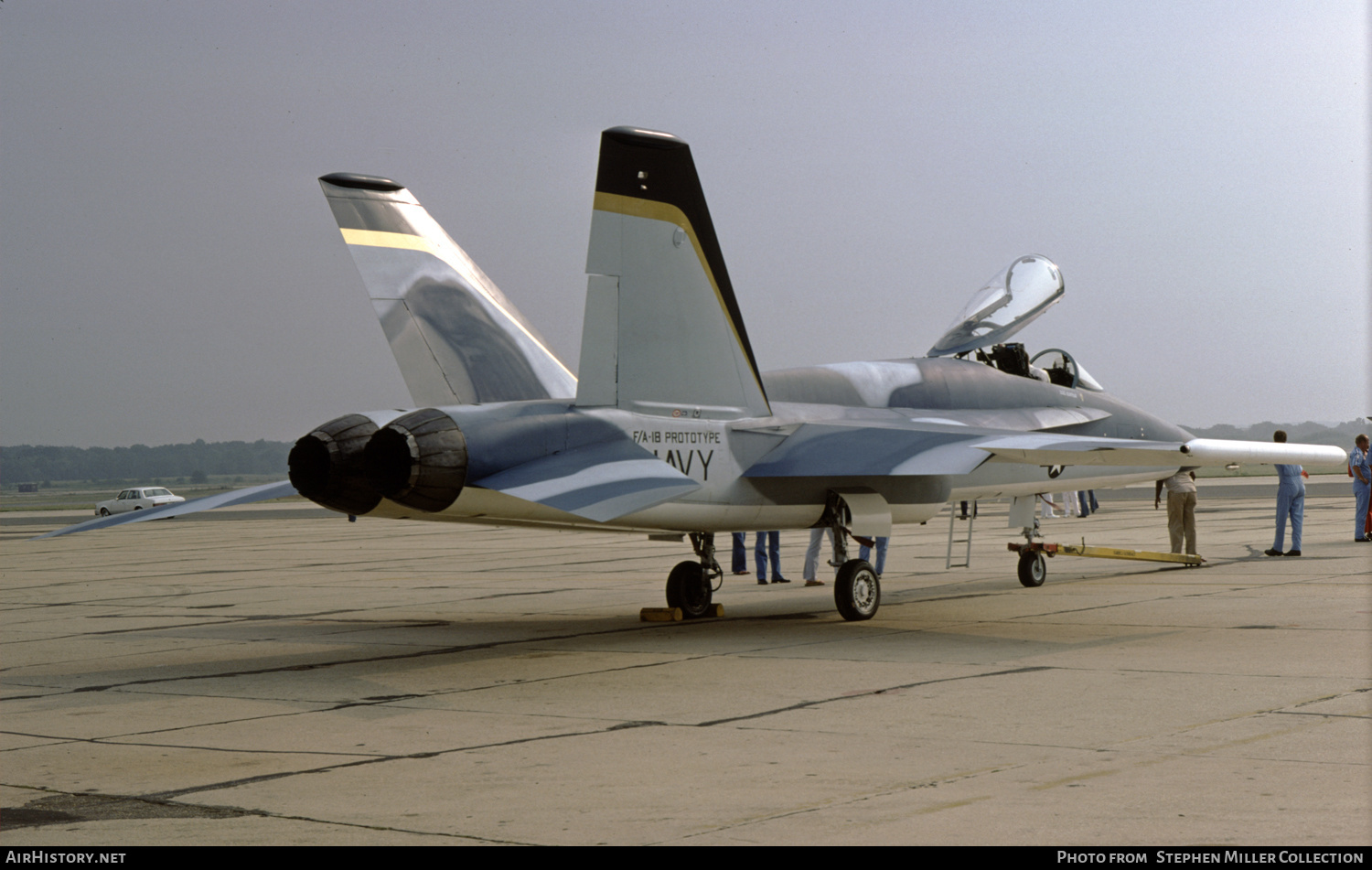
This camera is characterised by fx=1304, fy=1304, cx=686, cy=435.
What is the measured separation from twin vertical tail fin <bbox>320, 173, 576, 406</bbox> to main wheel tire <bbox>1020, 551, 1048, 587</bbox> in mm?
6406

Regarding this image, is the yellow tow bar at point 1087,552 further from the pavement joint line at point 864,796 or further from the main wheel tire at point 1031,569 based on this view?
the pavement joint line at point 864,796

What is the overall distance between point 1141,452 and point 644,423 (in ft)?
14.2

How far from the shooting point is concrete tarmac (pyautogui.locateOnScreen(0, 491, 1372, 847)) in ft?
16.9

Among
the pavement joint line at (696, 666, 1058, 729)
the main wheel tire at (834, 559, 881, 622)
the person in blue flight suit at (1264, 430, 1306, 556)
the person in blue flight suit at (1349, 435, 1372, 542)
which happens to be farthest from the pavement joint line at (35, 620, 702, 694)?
the person in blue flight suit at (1349, 435, 1372, 542)

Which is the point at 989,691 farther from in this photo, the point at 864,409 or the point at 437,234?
the point at 437,234

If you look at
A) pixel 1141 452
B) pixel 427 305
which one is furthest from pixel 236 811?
pixel 1141 452

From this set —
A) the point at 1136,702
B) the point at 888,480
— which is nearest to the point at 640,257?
the point at 888,480

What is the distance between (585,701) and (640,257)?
13.9ft

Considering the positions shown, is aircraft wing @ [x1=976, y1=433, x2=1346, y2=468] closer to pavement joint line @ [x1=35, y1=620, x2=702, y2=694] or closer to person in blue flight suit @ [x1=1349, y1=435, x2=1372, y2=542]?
pavement joint line @ [x1=35, y1=620, x2=702, y2=694]

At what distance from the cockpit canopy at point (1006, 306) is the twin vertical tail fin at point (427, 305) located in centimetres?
529

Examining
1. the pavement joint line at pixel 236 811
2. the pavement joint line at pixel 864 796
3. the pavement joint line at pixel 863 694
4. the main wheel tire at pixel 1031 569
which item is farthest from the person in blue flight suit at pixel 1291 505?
the pavement joint line at pixel 236 811

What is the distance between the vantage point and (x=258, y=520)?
49844 millimetres
